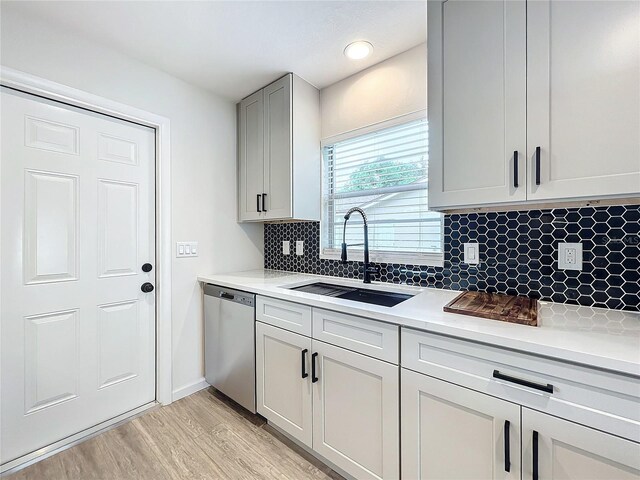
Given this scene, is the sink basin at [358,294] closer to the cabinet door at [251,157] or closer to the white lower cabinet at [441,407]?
the white lower cabinet at [441,407]

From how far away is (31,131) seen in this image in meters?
1.64

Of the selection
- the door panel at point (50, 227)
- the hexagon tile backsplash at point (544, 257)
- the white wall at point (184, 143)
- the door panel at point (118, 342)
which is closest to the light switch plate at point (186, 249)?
the white wall at point (184, 143)

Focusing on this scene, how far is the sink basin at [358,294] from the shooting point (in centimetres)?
177

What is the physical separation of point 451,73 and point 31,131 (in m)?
2.29

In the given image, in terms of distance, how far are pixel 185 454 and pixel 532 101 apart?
251 centimetres

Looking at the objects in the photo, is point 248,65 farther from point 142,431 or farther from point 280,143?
point 142,431

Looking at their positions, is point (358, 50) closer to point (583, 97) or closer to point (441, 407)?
point (583, 97)

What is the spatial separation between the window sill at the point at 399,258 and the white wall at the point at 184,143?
103 cm

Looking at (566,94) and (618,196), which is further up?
(566,94)

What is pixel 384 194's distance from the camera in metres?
2.12

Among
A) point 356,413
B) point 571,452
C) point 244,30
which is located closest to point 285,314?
point 356,413

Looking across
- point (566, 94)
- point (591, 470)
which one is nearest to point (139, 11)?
point (566, 94)

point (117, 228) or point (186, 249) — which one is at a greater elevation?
point (117, 228)

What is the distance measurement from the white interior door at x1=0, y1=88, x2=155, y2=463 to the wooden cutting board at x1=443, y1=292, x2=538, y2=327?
2.09 metres
